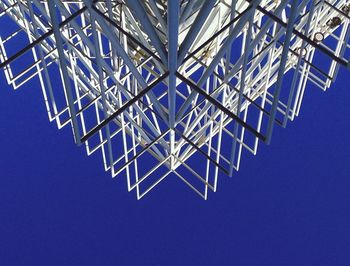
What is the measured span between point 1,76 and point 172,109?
3.43 metres

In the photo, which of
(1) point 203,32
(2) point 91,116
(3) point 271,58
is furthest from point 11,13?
(2) point 91,116

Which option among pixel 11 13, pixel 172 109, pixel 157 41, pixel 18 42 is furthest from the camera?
pixel 18 42

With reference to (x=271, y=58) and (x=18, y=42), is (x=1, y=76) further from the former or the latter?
(x=271, y=58)

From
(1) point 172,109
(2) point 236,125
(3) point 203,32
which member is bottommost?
(2) point 236,125

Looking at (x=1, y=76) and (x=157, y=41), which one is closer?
(x=157, y=41)

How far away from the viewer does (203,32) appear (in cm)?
324

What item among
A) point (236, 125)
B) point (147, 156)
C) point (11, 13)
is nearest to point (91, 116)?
point (147, 156)

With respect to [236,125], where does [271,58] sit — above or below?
above

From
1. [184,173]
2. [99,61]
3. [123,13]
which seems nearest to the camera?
[99,61]

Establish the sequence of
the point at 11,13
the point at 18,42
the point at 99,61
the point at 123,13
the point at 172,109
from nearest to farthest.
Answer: the point at 99,61 → the point at 172,109 → the point at 123,13 → the point at 11,13 → the point at 18,42

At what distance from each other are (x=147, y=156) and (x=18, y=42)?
166cm

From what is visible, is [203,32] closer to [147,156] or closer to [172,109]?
[172,109]

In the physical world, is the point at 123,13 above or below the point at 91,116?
below

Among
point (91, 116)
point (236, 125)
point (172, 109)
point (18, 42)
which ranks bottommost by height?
point (236, 125)
